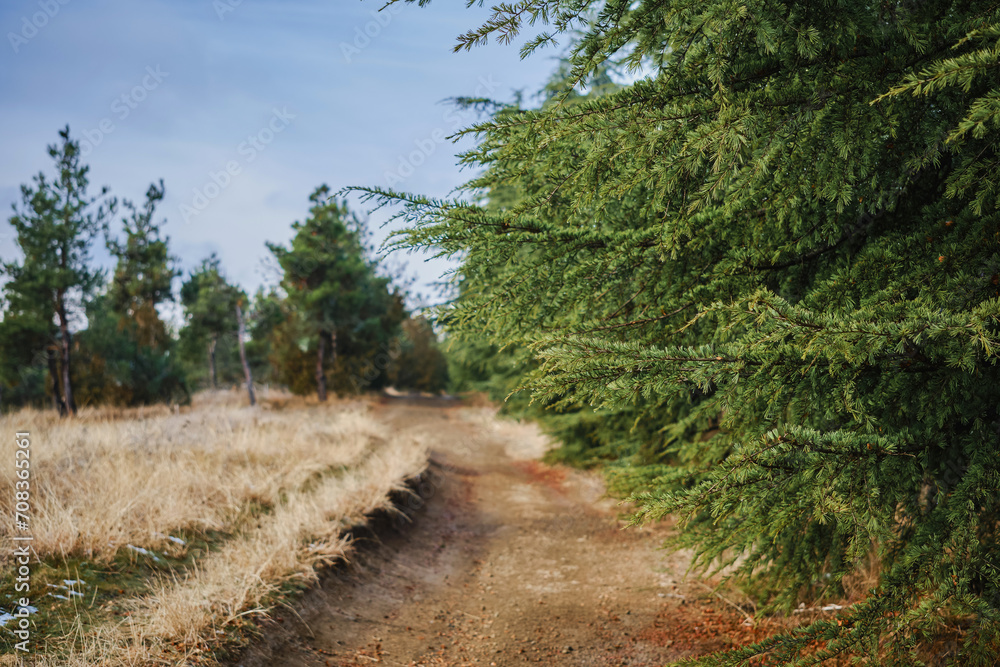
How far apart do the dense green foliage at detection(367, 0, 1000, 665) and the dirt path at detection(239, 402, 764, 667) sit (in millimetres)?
1643

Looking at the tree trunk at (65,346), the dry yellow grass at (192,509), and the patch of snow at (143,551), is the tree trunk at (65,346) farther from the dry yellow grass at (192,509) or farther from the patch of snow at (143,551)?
the patch of snow at (143,551)

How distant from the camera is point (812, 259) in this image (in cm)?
291

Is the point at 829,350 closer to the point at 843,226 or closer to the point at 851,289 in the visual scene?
the point at 851,289

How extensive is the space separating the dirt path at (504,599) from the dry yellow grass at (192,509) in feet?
1.40

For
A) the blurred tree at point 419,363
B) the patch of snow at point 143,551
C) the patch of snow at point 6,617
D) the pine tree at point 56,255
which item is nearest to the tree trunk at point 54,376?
the pine tree at point 56,255

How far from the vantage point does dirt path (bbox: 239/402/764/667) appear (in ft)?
12.3

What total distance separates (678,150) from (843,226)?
103 centimetres

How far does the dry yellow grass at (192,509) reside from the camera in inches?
121

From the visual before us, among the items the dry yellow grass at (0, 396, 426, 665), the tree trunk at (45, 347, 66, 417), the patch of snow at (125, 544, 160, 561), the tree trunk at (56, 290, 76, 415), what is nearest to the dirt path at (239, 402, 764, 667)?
the dry yellow grass at (0, 396, 426, 665)

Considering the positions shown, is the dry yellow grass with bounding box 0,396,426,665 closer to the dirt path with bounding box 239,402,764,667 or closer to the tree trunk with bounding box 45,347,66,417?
the dirt path with bounding box 239,402,764,667

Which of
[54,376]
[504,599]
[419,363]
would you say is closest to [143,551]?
[504,599]

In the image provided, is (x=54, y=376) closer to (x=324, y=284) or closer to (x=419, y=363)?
(x=324, y=284)

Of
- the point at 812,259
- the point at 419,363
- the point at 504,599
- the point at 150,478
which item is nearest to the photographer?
the point at 812,259

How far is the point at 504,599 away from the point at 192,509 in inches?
126
